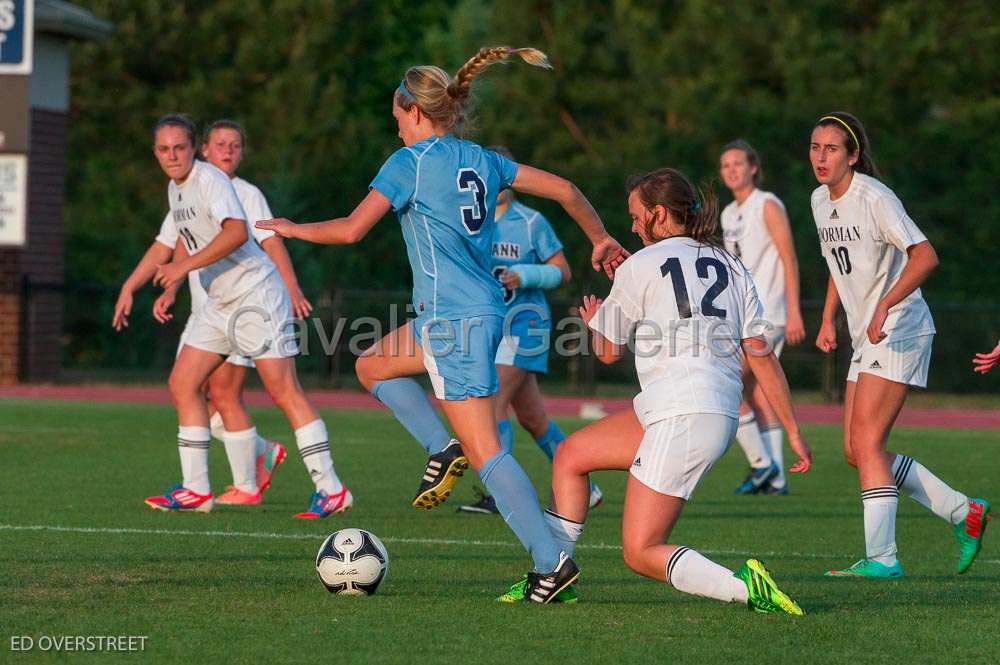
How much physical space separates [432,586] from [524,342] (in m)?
3.17

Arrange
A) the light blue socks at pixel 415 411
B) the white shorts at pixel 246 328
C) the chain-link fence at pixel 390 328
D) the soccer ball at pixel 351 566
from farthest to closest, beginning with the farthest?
the chain-link fence at pixel 390 328 → the white shorts at pixel 246 328 → the light blue socks at pixel 415 411 → the soccer ball at pixel 351 566

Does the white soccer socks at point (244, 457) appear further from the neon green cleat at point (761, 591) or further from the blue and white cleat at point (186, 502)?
the neon green cleat at point (761, 591)

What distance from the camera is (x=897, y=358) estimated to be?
288 inches

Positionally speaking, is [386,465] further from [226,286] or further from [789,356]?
[789,356]

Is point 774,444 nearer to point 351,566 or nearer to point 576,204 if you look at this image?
point 576,204

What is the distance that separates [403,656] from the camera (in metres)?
5.19

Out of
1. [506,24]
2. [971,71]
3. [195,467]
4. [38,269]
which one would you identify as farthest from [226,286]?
[506,24]

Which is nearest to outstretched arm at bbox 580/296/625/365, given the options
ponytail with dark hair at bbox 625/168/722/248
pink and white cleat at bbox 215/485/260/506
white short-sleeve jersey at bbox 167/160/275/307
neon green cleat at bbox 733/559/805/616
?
ponytail with dark hair at bbox 625/168/722/248

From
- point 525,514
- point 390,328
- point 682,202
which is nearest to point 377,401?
point 390,328

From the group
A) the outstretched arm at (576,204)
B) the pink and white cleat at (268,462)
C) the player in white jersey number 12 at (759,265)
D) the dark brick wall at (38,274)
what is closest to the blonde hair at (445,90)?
the outstretched arm at (576,204)

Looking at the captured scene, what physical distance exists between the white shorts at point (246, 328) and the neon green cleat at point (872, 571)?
3.44 meters

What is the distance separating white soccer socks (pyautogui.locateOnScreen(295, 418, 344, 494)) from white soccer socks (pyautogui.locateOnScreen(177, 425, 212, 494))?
0.54m

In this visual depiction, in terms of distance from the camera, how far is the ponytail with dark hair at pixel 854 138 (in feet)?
24.3

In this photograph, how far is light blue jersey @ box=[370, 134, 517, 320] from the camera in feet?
20.3
